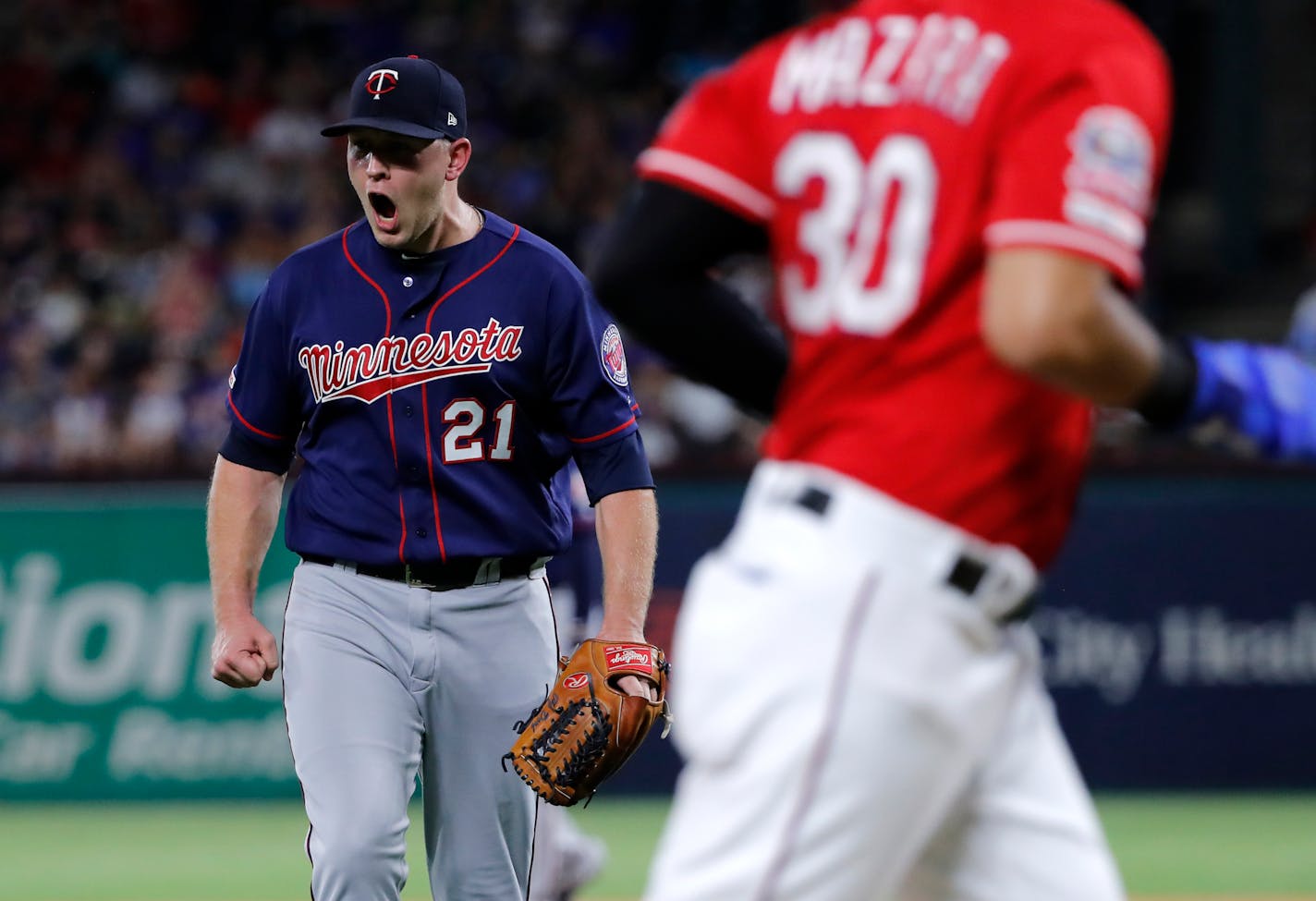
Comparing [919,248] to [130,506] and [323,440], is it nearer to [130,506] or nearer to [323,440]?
[323,440]

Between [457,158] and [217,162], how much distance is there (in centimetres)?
1055

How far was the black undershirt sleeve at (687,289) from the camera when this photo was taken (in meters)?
2.44

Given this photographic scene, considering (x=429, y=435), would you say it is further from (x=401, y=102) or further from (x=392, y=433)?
(x=401, y=102)

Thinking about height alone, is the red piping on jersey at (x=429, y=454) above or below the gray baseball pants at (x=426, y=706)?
above

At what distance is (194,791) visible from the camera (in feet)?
32.2

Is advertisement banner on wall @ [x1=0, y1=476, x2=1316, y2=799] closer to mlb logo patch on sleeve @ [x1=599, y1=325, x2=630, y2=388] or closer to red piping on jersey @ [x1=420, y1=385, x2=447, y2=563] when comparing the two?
mlb logo patch on sleeve @ [x1=599, y1=325, x2=630, y2=388]

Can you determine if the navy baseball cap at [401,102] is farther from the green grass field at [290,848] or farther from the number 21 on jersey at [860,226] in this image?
the green grass field at [290,848]

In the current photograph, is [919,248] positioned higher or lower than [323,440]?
higher

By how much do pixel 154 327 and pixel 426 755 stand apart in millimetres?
8892

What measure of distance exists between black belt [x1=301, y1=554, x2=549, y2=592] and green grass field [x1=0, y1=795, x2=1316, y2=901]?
3251 mm

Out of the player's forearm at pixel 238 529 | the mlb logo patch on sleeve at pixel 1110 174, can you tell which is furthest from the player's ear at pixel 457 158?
the mlb logo patch on sleeve at pixel 1110 174

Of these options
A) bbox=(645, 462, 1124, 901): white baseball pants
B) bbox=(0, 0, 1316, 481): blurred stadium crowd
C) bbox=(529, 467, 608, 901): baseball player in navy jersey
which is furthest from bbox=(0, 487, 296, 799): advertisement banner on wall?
bbox=(645, 462, 1124, 901): white baseball pants

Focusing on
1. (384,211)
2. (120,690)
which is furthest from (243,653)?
(120,690)

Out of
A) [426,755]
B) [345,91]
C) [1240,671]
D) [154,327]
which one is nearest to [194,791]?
[154,327]
